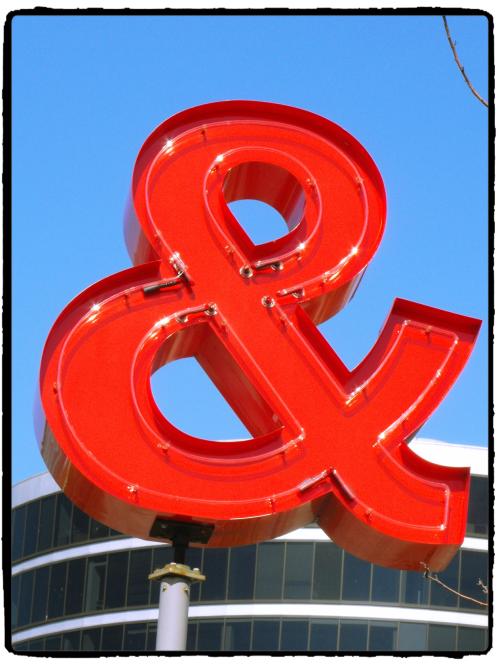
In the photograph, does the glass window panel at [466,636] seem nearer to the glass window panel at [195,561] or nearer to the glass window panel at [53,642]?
the glass window panel at [195,561]

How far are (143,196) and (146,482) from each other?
232cm

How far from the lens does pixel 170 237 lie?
9914 millimetres

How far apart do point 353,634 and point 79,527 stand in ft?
26.8

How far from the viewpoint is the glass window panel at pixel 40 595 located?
33.2m

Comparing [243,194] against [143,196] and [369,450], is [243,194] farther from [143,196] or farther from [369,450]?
[369,450]

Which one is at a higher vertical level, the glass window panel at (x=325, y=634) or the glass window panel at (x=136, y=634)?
the glass window panel at (x=325, y=634)

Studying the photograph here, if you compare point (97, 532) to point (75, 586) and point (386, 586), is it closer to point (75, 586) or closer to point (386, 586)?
point (75, 586)

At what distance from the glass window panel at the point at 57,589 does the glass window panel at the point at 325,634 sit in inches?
256

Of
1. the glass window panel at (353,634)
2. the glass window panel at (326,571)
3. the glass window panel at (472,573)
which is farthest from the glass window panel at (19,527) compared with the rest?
the glass window panel at (472,573)

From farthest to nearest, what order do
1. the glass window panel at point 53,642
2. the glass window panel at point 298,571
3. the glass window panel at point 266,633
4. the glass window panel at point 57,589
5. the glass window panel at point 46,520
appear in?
the glass window panel at point 46,520, the glass window panel at point 298,571, the glass window panel at point 266,633, the glass window panel at point 57,589, the glass window panel at point 53,642

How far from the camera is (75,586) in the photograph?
35.1m

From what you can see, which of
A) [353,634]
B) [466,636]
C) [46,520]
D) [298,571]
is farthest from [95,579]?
[466,636]

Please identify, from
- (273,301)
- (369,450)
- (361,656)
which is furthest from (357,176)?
(361,656)

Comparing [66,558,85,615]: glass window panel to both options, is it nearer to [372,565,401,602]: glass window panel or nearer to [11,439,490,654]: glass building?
[11,439,490,654]: glass building
